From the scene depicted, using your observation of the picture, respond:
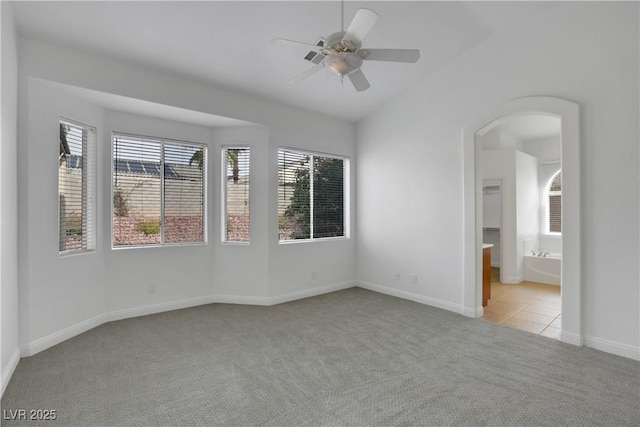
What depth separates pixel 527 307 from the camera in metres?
4.69

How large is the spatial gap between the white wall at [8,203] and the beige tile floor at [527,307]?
4955mm

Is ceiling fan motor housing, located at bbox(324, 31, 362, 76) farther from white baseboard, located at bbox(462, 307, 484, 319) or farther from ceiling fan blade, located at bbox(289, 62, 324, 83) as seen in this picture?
white baseboard, located at bbox(462, 307, 484, 319)

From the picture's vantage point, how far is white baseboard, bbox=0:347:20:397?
8.37 feet

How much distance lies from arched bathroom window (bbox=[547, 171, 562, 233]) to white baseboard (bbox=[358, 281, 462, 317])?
165 inches

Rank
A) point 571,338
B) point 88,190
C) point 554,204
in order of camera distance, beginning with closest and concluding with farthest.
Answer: point 571,338
point 88,190
point 554,204

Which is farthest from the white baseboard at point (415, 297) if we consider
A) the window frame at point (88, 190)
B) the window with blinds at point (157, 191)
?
the window frame at point (88, 190)

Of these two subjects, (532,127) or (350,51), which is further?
(532,127)

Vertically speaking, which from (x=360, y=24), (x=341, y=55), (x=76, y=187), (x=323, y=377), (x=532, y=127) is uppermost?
(x=532, y=127)

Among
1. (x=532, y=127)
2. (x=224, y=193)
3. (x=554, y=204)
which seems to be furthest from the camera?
(x=554, y=204)

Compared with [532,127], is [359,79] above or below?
below

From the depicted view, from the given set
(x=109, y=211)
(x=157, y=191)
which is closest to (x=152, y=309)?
(x=109, y=211)

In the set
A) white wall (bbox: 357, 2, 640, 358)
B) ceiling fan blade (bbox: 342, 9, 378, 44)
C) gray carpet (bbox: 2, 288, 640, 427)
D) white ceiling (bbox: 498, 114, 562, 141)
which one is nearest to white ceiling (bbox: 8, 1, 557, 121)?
white wall (bbox: 357, 2, 640, 358)

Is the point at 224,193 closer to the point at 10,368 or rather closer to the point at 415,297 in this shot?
the point at 10,368

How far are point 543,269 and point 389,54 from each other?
5.75 m
